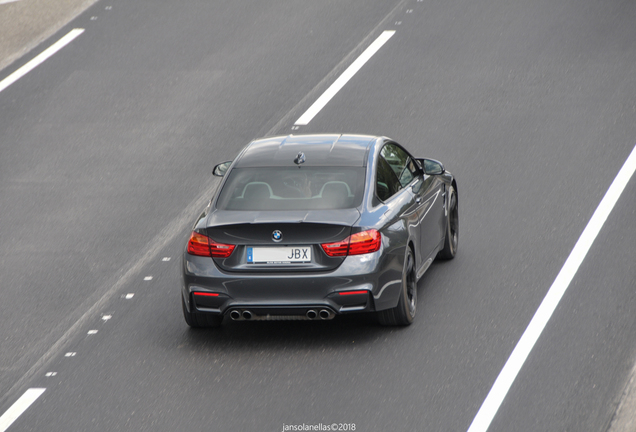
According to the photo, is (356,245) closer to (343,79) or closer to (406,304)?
(406,304)

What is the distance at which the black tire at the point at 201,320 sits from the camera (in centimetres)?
854

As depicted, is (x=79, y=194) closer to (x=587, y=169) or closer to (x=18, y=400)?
(x=18, y=400)

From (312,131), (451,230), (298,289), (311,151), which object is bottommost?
(312,131)

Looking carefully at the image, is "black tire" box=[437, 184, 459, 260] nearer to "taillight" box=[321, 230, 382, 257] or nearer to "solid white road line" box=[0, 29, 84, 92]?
"taillight" box=[321, 230, 382, 257]

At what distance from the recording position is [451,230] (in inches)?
410

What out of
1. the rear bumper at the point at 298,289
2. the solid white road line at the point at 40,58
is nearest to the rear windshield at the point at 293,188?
the rear bumper at the point at 298,289

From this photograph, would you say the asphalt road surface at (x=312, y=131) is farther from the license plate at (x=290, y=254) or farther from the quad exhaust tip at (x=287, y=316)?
the license plate at (x=290, y=254)

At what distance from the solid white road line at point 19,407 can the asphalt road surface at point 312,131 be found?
0.07 ft

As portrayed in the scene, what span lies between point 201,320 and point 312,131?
6216 mm

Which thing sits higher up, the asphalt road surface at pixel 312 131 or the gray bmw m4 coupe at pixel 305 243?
the gray bmw m4 coupe at pixel 305 243

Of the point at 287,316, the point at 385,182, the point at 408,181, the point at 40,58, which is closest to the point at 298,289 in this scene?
the point at 287,316

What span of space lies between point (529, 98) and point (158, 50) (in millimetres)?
6751

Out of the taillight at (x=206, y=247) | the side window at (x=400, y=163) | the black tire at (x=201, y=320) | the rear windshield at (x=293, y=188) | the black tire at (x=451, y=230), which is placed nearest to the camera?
the taillight at (x=206, y=247)

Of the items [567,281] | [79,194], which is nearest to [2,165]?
[79,194]
